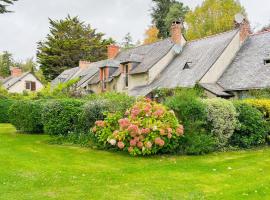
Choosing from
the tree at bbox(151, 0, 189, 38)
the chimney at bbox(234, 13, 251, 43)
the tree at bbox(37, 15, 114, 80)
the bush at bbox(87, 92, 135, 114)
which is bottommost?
the bush at bbox(87, 92, 135, 114)

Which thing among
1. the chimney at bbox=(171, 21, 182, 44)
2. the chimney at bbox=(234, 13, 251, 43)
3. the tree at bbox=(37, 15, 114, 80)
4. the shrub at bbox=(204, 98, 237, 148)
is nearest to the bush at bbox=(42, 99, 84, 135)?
the shrub at bbox=(204, 98, 237, 148)

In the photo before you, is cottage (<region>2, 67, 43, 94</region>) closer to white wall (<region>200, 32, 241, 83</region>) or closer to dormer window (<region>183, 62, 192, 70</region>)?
dormer window (<region>183, 62, 192, 70</region>)

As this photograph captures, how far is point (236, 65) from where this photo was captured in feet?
92.4

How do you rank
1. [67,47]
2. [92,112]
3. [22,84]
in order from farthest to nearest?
1. [67,47]
2. [22,84]
3. [92,112]

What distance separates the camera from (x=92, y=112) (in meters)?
16.3

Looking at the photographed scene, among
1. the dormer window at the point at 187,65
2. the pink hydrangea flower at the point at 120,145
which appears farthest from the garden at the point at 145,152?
the dormer window at the point at 187,65

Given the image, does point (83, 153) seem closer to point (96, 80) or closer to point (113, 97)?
point (113, 97)

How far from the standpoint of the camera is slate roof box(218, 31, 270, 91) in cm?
2497

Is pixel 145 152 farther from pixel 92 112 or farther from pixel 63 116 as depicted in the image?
pixel 63 116

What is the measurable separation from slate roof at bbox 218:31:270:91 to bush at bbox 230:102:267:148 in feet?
28.4

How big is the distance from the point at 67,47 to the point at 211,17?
2381cm

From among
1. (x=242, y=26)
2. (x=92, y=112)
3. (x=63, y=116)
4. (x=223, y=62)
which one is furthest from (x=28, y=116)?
(x=242, y=26)

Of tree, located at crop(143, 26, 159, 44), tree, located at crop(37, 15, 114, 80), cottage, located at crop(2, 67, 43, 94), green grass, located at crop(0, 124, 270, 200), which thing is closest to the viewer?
green grass, located at crop(0, 124, 270, 200)

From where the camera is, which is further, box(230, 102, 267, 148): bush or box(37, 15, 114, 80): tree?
box(37, 15, 114, 80): tree
